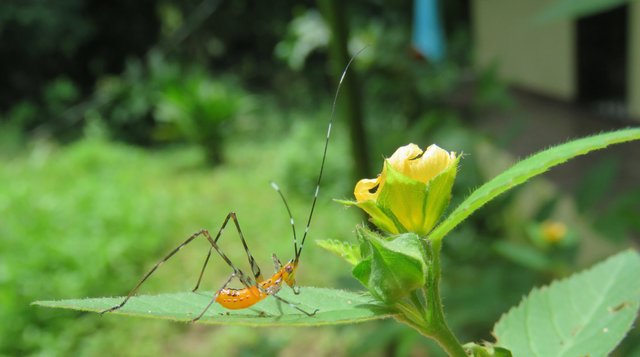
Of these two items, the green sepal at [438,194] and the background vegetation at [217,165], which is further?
the background vegetation at [217,165]

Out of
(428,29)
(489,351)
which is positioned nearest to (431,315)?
(489,351)

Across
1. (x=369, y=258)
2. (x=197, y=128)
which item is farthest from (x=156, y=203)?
(x=369, y=258)

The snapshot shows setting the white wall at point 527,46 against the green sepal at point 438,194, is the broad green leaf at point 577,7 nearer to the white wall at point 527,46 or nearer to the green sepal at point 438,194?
the green sepal at point 438,194

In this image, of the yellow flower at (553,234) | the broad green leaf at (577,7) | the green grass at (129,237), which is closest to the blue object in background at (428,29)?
the green grass at (129,237)

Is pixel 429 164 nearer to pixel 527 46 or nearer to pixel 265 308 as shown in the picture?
pixel 265 308

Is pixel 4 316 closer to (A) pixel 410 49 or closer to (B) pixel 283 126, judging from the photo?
(A) pixel 410 49
